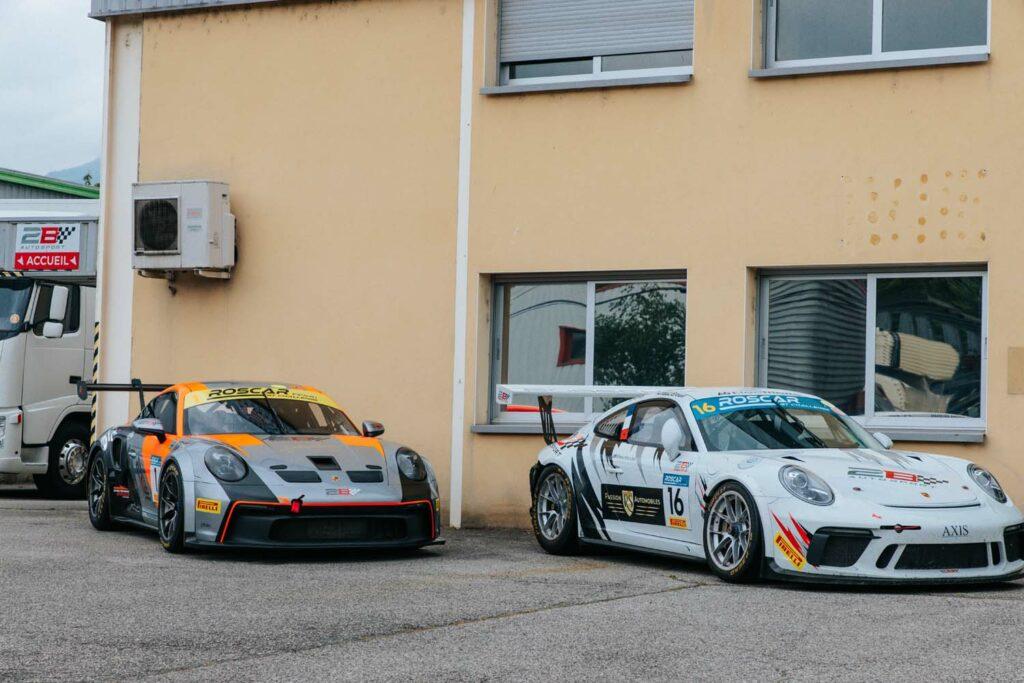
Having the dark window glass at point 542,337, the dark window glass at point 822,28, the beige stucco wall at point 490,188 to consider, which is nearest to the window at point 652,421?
the beige stucco wall at point 490,188

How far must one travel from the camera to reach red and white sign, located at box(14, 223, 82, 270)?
18516 mm

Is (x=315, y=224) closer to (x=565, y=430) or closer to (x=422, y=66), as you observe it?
(x=422, y=66)

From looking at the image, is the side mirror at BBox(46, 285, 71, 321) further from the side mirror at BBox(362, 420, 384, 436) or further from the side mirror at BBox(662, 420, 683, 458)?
the side mirror at BBox(662, 420, 683, 458)

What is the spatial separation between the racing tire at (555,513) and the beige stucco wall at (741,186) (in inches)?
86.8

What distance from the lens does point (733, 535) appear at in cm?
891

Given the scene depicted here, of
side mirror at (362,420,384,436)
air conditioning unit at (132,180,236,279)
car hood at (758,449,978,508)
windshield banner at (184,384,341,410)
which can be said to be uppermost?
air conditioning unit at (132,180,236,279)

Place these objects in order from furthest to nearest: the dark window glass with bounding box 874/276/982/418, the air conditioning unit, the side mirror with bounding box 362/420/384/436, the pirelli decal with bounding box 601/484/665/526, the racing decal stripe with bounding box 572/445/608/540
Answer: the air conditioning unit, the dark window glass with bounding box 874/276/982/418, the side mirror with bounding box 362/420/384/436, the racing decal stripe with bounding box 572/445/608/540, the pirelli decal with bounding box 601/484/665/526

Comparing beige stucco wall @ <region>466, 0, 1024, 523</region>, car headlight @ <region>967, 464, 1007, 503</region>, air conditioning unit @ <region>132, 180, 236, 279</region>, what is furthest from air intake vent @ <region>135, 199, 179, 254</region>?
car headlight @ <region>967, 464, 1007, 503</region>

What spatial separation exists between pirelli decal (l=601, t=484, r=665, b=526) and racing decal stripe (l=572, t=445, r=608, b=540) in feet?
0.32

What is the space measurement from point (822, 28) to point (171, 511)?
6790 mm

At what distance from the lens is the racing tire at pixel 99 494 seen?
12.2m

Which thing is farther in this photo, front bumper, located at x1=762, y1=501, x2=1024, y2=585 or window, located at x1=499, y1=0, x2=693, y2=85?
window, located at x1=499, y1=0, x2=693, y2=85

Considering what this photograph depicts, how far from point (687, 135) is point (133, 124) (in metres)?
6.18

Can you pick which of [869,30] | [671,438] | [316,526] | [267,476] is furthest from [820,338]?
[267,476]
